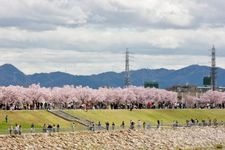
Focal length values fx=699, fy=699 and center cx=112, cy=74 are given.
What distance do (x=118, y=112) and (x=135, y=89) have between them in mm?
55602

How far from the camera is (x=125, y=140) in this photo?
98562mm

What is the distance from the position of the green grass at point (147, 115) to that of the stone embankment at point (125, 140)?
14433 millimetres

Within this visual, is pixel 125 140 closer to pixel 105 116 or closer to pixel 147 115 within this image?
pixel 105 116

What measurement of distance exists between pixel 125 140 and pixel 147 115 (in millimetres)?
46885

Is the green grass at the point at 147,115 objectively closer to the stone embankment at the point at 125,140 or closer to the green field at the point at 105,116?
the green field at the point at 105,116

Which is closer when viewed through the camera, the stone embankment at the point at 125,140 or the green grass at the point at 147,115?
the stone embankment at the point at 125,140

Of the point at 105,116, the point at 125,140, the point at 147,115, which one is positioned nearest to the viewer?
the point at 125,140

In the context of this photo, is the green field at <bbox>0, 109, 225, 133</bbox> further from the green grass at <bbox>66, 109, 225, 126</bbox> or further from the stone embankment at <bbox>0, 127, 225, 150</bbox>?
the stone embankment at <bbox>0, 127, 225, 150</bbox>

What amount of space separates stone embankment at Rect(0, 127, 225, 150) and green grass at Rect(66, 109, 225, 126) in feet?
47.4

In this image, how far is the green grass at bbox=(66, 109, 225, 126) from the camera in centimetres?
12962

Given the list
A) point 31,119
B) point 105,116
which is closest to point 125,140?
point 31,119

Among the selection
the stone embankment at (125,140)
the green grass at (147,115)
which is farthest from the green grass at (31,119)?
the stone embankment at (125,140)

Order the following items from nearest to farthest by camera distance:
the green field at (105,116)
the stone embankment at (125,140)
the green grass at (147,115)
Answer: the stone embankment at (125,140) → the green field at (105,116) → the green grass at (147,115)

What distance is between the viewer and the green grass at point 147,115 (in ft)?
425
